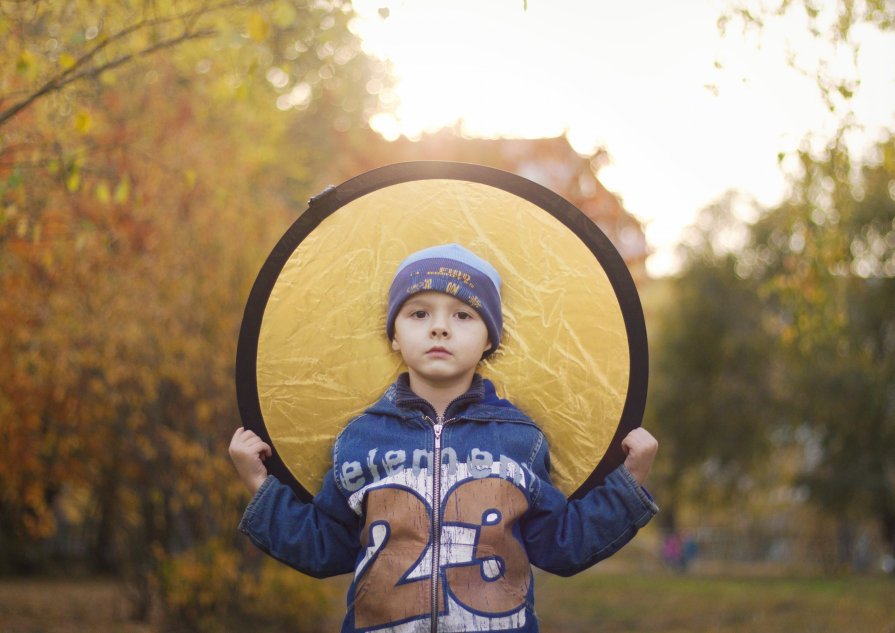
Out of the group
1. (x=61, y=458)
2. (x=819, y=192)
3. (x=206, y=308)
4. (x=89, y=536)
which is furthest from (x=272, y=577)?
(x=89, y=536)

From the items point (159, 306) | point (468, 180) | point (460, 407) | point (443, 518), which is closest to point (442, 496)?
point (443, 518)

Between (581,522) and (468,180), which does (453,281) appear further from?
(581,522)

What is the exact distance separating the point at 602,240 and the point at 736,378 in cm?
2021

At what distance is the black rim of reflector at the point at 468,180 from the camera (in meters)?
3.04

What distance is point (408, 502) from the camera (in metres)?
2.75

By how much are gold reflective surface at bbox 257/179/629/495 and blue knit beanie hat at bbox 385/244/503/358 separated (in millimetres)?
123

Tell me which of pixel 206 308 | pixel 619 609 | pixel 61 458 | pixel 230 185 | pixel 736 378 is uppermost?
pixel 736 378

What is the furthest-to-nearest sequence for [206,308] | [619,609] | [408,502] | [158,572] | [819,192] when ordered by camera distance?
[619,609], [158,572], [206,308], [819,192], [408,502]

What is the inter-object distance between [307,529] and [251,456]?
0.29m

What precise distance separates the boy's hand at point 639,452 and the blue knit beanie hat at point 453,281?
0.50 meters

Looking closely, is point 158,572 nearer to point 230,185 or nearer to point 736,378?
point 230,185

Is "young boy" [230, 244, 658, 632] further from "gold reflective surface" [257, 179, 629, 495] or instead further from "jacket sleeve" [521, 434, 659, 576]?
"gold reflective surface" [257, 179, 629, 495]

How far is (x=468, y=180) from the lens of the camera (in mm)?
3143

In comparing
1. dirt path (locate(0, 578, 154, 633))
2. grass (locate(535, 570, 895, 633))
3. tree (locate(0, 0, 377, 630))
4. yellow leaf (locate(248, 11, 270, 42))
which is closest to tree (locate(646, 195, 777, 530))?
grass (locate(535, 570, 895, 633))
